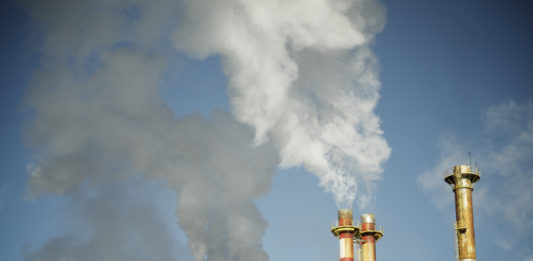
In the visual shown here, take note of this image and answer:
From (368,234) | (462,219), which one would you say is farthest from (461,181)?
(368,234)

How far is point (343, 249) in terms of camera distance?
5569 centimetres

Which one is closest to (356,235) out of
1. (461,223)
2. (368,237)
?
(368,237)

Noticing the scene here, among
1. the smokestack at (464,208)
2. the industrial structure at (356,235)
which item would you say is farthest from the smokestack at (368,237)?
the smokestack at (464,208)

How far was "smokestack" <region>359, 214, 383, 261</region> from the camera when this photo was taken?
57.5 metres

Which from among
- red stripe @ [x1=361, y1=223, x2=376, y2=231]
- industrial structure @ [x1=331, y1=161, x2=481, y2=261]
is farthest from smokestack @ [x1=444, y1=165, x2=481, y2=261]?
red stripe @ [x1=361, y1=223, x2=376, y2=231]

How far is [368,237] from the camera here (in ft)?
191

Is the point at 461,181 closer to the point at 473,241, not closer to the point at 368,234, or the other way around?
the point at 473,241

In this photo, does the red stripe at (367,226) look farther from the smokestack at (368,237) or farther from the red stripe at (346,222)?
the red stripe at (346,222)

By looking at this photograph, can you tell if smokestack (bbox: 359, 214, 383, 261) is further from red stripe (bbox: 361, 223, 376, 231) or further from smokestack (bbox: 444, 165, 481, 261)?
smokestack (bbox: 444, 165, 481, 261)

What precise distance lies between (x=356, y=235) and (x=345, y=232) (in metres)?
2.05

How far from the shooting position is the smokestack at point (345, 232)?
55.3 meters

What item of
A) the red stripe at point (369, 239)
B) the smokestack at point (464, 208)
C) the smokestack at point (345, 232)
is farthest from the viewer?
the red stripe at point (369, 239)

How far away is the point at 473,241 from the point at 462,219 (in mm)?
1954

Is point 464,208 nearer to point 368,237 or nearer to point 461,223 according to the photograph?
point 461,223
